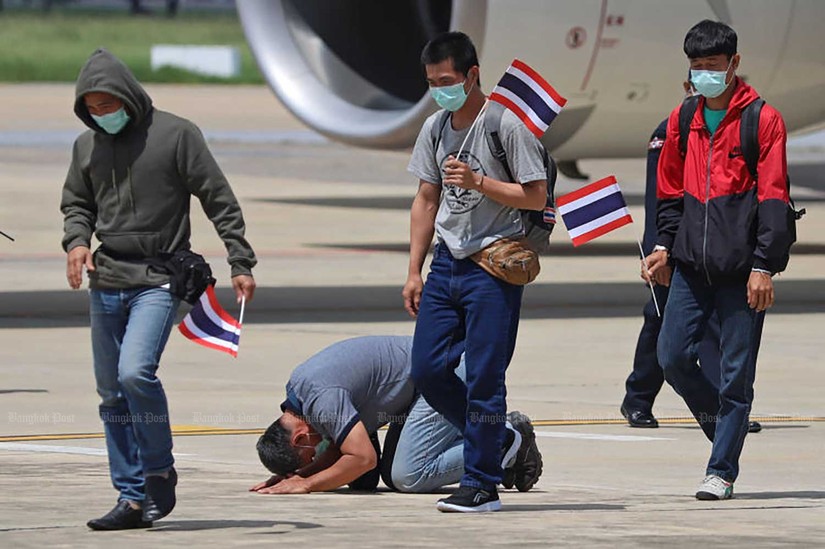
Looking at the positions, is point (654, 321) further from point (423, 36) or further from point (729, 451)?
point (423, 36)

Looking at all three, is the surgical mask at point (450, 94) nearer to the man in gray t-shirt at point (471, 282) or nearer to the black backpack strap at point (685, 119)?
the man in gray t-shirt at point (471, 282)

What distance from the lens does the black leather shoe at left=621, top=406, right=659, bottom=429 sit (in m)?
10.5

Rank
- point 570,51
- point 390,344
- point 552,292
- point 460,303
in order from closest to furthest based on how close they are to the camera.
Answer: point 460,303 < point 390,344 < point 552,292 < point 570,51

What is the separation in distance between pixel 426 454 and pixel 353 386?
0.37 m

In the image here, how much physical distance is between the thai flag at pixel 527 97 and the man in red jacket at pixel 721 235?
0.52m

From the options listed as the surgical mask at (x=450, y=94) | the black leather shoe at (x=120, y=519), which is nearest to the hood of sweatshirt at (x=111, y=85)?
the surgical mask at (x=450, y=94)

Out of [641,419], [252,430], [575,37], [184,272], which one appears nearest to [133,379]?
[184,272]

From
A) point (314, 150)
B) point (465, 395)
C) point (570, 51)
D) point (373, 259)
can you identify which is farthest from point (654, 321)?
point (314, 150)

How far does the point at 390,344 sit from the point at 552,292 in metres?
7.78

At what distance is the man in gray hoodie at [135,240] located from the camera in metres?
7.53

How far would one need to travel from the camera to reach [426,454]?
8.66 metres

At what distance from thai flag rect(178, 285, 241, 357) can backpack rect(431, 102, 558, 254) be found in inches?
40.4

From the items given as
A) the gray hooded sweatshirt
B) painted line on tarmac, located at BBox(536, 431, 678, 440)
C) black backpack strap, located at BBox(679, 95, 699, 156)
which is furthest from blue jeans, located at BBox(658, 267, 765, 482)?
the gray hooded sweatshirt

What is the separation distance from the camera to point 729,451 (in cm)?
837
